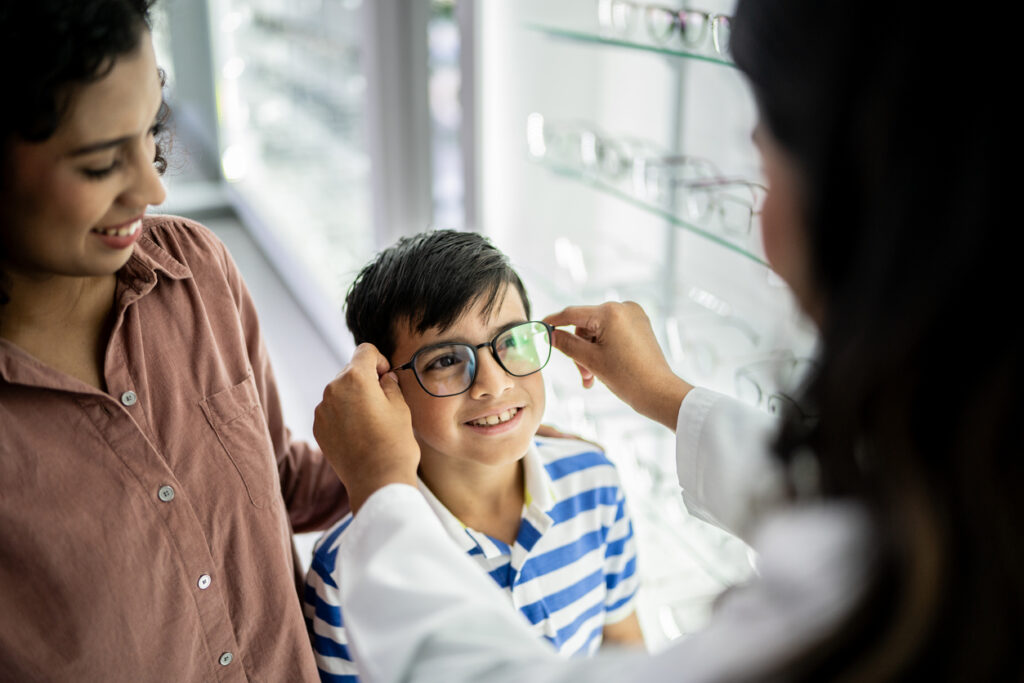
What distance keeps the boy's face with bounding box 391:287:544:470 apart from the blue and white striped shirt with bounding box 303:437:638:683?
0.30 feet

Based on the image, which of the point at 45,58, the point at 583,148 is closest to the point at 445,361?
the point at 45,58

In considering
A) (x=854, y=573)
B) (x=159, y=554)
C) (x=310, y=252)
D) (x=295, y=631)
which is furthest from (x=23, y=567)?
(x=310, y=252)

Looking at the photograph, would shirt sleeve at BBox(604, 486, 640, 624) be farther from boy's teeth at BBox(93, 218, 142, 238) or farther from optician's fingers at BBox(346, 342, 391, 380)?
boy's teeth at BBox(93, 218, 142, 238)

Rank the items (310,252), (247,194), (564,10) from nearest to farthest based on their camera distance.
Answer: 1. (564,10)
2. (310,252)
3. (247,194)

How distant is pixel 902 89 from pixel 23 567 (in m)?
0.98

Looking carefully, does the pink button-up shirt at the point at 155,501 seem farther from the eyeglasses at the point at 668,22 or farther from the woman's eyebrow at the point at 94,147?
the eyeglasses at the point at 668,22

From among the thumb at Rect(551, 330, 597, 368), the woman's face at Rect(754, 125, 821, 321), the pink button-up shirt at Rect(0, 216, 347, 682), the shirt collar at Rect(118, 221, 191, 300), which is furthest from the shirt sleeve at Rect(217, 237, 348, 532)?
the woman's face at Rect(754, 125, 821, 321)

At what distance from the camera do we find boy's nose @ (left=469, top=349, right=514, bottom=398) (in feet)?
3.93

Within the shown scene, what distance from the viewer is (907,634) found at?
57cm

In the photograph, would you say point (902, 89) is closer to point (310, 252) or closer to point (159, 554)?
point (159, 554)

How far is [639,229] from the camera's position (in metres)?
2.12

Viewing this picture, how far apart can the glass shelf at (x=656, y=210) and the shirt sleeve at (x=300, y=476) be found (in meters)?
0.81

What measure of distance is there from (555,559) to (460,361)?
1.14 ft

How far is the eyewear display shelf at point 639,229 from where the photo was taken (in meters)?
1.69
